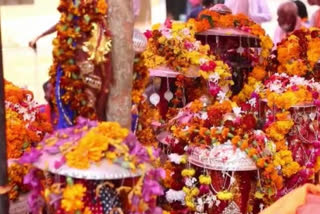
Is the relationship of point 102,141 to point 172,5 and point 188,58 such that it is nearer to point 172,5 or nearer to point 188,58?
point 188,58

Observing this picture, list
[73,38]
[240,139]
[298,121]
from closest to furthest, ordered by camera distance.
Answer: [73,38], [240,139], [298,121]

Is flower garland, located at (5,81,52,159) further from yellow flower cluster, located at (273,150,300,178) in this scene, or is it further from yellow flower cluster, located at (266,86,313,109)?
yellow flower cluster, located at (266,86,313,109)

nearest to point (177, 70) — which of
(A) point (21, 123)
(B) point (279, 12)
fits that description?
(A) point (21, 123)

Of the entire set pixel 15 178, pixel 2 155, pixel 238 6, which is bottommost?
pixel 15 178

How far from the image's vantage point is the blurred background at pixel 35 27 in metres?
6.95

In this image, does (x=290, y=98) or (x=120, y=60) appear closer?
(x=120, y=60)

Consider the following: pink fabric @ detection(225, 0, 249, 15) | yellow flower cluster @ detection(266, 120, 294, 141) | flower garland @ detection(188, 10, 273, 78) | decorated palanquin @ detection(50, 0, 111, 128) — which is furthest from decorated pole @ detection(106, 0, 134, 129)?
pink fabric @ detection(225, 0, 249, 15)

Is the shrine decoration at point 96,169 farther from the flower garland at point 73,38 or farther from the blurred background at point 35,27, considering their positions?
the blurred background at point 35,27

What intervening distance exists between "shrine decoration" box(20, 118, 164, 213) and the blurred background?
4.48 metres

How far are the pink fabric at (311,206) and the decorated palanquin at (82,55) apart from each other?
1.15 metres

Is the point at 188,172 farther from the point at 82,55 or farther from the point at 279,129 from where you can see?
the point at 82,55

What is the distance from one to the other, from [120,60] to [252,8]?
3859 mm

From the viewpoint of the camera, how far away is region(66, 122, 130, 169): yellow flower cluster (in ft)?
6.72

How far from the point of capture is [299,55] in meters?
4.18
